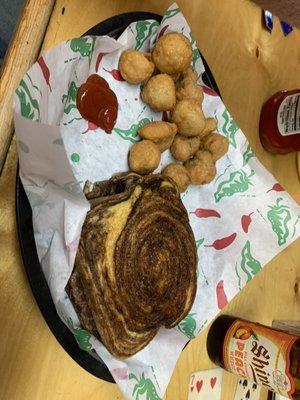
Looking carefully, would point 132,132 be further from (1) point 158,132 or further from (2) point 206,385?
(2) point 206,385

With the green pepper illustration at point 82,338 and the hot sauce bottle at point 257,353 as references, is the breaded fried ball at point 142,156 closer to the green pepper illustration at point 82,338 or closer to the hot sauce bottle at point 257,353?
the green pepper illustration at point 82,338

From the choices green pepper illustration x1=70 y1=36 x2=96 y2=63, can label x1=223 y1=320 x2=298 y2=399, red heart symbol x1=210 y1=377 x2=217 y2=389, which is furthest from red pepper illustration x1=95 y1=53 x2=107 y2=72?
red heart symbol x1=210 y1=377 x2=217 y2=389

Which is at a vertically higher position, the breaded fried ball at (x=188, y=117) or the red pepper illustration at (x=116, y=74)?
the red pepper illustration at (x=116, y=74)

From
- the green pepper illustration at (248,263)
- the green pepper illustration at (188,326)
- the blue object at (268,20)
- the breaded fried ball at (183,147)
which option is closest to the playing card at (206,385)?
the green pepper illustration at (188,326)

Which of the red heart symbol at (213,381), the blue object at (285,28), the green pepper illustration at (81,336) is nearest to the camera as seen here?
the green pepper illustration at (81,336)

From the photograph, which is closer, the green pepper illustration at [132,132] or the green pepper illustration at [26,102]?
the green pepper illustration at [26,102]

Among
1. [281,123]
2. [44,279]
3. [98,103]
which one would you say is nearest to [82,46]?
[98,103]

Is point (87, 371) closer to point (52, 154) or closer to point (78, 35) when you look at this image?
point (52, 154)

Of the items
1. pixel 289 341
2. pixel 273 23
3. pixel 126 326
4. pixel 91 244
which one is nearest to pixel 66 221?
pixel 91 244
